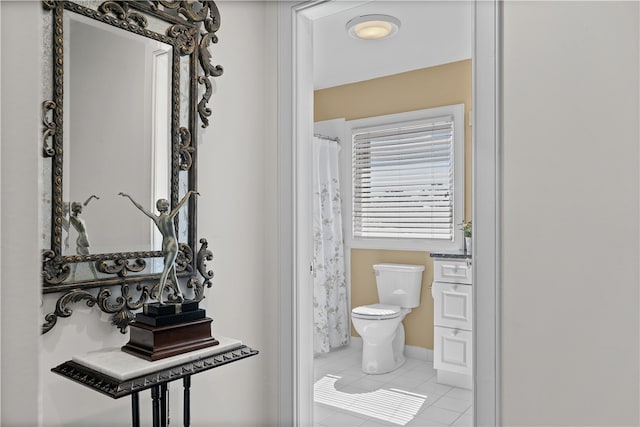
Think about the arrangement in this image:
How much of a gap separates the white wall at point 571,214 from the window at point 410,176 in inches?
92.3

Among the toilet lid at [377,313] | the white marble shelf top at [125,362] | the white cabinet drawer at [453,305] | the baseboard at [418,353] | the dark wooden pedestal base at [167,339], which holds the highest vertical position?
the dark wooden pedestal base at [167,339]

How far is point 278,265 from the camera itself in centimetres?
222

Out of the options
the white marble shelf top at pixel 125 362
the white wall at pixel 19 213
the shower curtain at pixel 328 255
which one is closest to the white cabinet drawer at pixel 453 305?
the shower curtain at pixel 328 255

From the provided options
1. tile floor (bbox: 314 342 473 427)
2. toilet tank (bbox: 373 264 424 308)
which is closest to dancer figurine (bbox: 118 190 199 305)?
tile floor (bbox: 314 342 473 427)

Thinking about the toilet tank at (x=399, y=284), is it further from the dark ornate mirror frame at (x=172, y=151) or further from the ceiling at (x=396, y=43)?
the dark ornate mirror frame at (x=172, y=151)

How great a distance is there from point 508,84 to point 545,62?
5.1 inches

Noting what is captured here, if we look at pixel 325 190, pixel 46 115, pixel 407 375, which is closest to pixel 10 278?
pixel 46 115

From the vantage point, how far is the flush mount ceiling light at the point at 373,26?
9.82 ft

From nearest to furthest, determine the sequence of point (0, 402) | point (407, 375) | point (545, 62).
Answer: point (0, 402), point (545, 62), point (407, 375)

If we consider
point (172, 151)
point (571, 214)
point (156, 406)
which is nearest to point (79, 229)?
point (172, 151)

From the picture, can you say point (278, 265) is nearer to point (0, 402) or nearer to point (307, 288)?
point (307, 288)

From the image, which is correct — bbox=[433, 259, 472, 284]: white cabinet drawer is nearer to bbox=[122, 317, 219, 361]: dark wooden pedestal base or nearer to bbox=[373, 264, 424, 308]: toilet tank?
bbox=[373, 264, 424, 308]: toilet tank

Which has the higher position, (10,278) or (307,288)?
(10,278)

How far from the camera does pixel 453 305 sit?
3.40 meters
